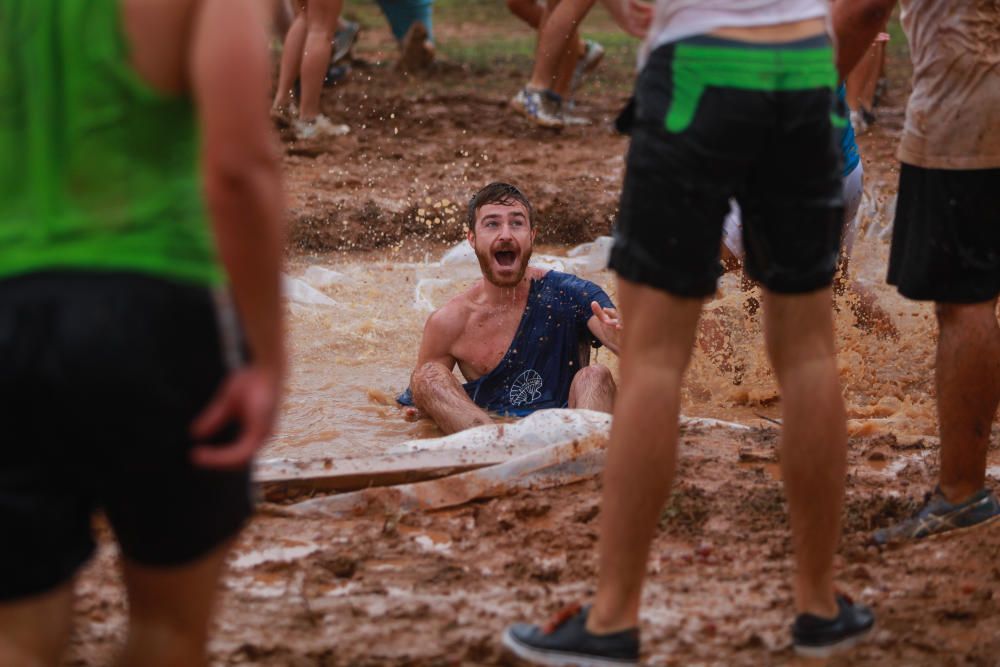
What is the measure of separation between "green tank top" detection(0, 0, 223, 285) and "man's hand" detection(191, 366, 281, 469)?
0.15 m

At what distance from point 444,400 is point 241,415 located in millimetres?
3483

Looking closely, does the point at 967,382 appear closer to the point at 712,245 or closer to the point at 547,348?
the point at 712,245

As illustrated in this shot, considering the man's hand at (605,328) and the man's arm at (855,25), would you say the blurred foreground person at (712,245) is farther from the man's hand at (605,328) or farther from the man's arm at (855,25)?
the man's hand at (605,328)

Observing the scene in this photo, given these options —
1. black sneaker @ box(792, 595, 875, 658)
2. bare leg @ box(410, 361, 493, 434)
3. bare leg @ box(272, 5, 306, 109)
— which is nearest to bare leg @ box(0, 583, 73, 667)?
black sneaker @ box(792, 595, 875, 658)

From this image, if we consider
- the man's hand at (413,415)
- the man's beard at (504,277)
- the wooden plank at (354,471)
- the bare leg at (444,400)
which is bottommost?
the man's hand at (413,415)

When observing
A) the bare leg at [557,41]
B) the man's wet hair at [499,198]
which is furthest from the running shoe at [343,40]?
the man's wet hair at [499,198]

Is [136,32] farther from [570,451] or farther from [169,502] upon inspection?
[570,451]

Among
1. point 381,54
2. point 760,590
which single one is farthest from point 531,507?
point 381,54

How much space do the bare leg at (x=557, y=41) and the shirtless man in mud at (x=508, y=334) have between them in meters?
4.44

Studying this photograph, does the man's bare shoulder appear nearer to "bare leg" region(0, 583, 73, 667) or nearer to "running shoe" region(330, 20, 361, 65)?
"bare leg" region(0, 583, 73, 667)

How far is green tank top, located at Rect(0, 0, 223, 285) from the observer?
1.76 m

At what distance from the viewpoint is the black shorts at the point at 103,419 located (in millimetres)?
1729

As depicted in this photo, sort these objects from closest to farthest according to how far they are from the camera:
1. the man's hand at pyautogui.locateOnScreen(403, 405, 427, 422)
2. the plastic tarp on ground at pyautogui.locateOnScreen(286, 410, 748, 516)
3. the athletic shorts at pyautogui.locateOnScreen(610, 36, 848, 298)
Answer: the athletic shorts at pyautogui.locateOnScreen(610, 36, 848, 298), the plastic tarp on ground at pyautogui.locateOnScreen(286, 410, 748, 516), the man's hand at pyautogui.locateOnScreen(403, 405, 427, 422)

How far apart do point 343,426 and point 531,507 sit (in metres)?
1.97
